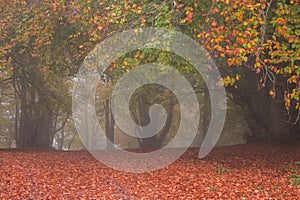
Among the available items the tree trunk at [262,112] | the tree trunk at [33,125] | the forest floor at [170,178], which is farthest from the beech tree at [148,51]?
the tree trunk at [33,125]

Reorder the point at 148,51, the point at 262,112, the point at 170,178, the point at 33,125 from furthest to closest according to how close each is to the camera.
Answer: the point at 33,125 → the point at 262,112 → the point at 170,178 → the point at 148,51

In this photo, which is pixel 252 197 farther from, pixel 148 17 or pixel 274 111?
pixel 274 111

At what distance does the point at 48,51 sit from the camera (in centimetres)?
1750

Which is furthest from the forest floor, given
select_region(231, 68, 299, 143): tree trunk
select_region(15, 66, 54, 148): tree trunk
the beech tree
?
select_region(15, 66, 54, 148): tree trunk

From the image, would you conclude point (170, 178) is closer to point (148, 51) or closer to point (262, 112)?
point (148, 51)

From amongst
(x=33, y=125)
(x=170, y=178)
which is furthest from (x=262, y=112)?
(x=33, y=125)

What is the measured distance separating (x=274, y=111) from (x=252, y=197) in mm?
8757

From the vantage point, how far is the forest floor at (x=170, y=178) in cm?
1045

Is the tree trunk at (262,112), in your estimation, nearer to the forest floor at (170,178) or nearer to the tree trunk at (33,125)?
the forest floor at (170,178)

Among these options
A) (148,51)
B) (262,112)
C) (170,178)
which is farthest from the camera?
(262,112)

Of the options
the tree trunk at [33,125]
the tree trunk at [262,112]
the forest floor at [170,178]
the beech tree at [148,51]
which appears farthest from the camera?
the tree trunk at [33,125]

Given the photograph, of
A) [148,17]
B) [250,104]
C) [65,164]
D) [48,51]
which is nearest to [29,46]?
[48,51]

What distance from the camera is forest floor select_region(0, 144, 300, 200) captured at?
34.3ft

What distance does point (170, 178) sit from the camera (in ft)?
41.0
